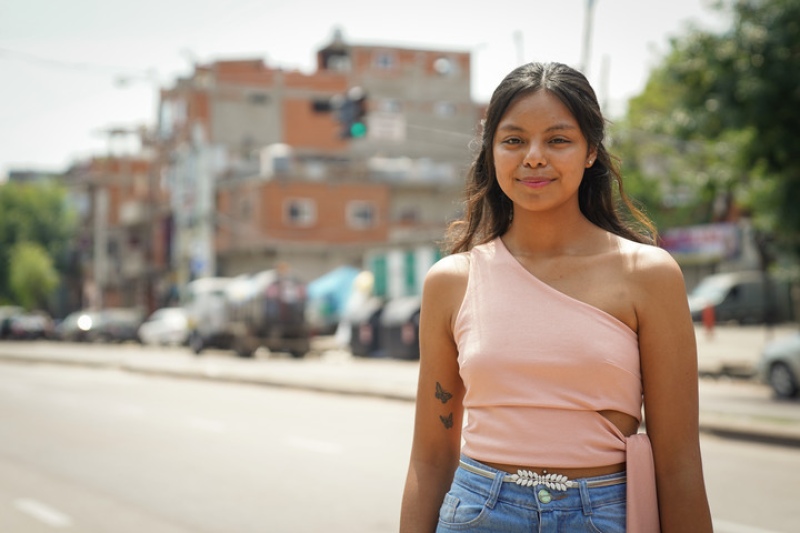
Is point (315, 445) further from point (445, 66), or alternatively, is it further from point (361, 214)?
point (445, 66)

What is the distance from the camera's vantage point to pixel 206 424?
15883 millimetres

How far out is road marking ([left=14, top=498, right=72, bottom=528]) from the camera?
8766mm

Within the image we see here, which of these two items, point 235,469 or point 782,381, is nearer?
point 235,469

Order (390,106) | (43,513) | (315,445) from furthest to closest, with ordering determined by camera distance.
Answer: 1. (390,106)
2. (315,445)
3. (43,513)

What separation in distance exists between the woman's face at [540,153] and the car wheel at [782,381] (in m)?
16.4

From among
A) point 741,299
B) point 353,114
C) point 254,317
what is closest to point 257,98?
point 741,299

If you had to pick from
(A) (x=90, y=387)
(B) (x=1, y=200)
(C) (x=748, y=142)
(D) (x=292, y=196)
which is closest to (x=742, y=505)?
(C) (x=748, y=142)

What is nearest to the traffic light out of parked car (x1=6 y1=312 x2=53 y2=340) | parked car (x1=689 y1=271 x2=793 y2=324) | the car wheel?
the car wheel

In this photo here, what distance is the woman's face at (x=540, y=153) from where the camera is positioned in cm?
267

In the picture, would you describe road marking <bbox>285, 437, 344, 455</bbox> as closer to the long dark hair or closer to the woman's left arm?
the long dark hair

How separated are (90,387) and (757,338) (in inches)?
908

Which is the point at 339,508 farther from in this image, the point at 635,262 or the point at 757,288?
the point at 757,288

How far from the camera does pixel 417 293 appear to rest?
37.6m

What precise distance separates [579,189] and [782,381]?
649 inches
